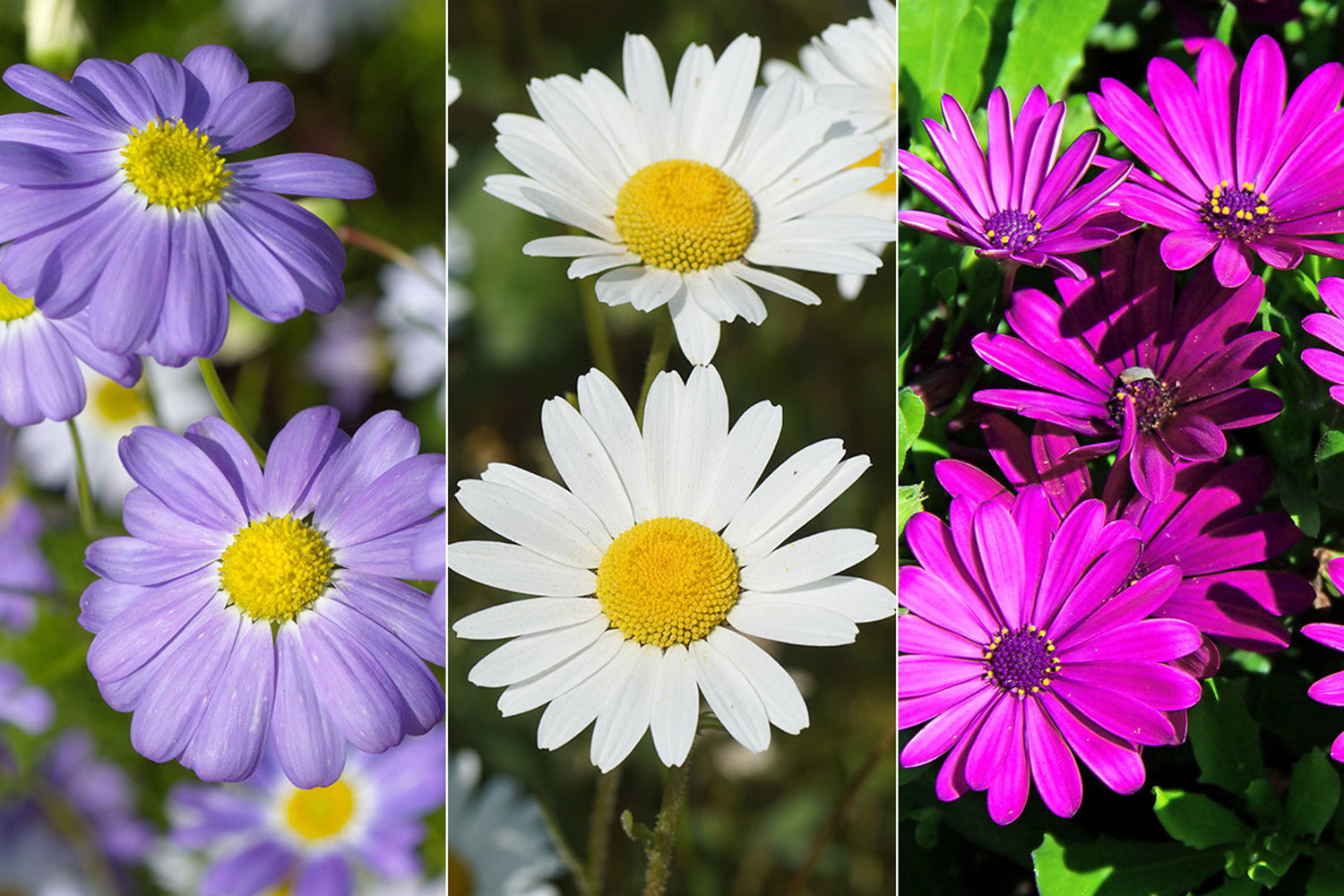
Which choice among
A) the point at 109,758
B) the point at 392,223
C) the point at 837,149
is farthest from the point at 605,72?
the point at 109,758

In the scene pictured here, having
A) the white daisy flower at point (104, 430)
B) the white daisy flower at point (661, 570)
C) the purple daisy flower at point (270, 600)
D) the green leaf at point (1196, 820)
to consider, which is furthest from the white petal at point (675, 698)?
the white daisy flower at point (104, 430)

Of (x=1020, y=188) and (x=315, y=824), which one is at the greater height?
(x=1020, y=188)

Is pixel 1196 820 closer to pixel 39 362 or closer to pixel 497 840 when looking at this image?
pixel 497 840

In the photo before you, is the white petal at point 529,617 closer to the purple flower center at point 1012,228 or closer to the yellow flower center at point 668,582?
the yellow flower center at point 668,582

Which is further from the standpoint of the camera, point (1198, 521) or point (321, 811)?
point (321, 811)

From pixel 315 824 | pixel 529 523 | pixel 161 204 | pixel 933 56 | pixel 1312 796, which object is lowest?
pixel 315 824

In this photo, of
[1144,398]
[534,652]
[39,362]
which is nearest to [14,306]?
[39,362]

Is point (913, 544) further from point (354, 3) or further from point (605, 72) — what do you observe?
point (354, 3)
